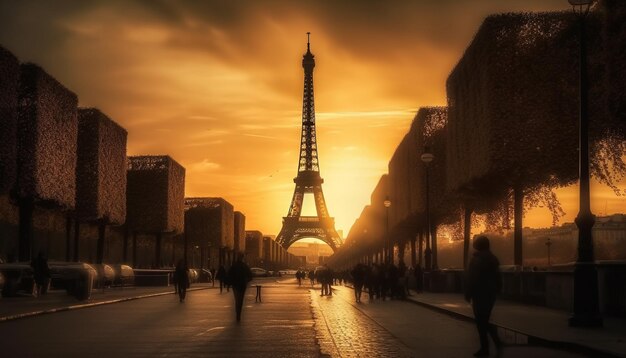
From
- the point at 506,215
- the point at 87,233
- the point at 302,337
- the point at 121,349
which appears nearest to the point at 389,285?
the point at 506,215

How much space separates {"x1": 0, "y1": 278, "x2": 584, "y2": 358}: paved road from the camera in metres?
14.5

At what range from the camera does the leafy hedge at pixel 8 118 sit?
37.5 m

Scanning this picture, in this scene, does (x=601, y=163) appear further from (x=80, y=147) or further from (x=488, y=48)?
(x=80, y=147)

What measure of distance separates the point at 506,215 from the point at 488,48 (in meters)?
13.4

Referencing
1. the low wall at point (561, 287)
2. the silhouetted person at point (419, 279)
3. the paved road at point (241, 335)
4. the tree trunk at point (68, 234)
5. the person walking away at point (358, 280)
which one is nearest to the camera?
the paved road at point (241, 335)

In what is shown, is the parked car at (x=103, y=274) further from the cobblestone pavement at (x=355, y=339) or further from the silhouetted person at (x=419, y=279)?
the cobblestone pavement at (x=355, y=339)

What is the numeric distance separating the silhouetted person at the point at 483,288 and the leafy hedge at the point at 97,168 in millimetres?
39999

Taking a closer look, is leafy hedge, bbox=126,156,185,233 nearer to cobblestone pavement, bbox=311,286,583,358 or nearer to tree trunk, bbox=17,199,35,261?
tree trunk, bbox=17,199,35,261

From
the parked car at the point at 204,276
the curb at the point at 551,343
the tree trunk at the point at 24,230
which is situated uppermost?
the tree trunk at the point at 24,230

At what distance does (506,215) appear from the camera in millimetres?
46812

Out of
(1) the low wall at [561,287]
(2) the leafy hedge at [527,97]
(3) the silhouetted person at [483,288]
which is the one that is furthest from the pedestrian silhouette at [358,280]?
(3) the silhouetted person at [483,288]

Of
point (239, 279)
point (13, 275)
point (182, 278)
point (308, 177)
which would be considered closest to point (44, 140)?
point (13, 275)

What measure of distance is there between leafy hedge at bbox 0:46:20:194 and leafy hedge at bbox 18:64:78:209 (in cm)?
212

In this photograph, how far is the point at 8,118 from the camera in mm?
37844
